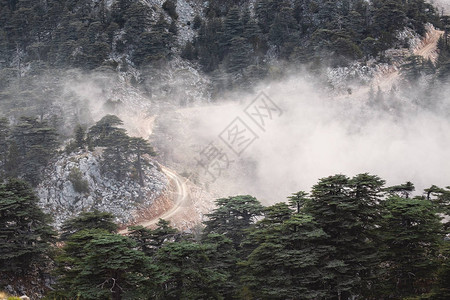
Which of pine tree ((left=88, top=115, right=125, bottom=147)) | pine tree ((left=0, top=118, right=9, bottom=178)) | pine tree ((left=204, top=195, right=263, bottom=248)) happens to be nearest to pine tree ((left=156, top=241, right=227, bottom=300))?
pine tree ((left=204, top=195, right=263, bottom=248))

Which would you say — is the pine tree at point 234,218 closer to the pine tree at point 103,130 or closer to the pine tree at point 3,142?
the pine tree at point 103,130

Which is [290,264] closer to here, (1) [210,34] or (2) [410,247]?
(2) [410,247]

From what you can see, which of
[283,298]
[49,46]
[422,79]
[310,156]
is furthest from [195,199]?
[49,46]

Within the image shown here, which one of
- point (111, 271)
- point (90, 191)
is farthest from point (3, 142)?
point (111, 271)

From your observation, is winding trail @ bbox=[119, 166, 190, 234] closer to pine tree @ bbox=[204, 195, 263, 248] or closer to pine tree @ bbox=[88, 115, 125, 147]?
pine tree @ bbox=[88, 115, 125, 147]

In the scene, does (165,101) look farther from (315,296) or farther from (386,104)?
(315,296)

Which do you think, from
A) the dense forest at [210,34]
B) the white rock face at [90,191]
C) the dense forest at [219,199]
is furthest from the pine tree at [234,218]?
the dense forest at [210,34]
